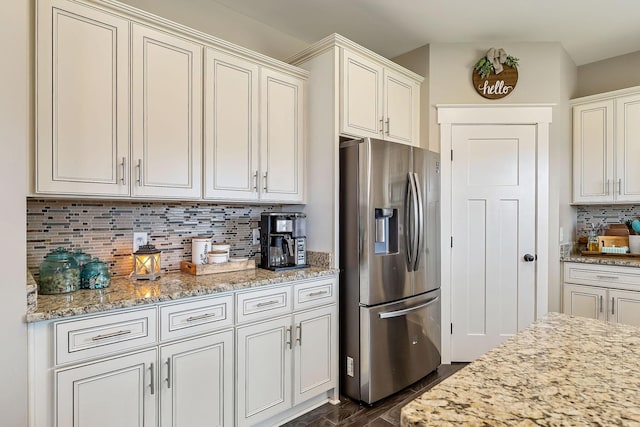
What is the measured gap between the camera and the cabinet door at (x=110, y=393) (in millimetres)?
1479

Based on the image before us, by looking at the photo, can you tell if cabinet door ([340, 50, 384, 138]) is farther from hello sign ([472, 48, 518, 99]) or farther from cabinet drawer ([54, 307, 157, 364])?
cabinet drawer ([54, 307, 157, 364])

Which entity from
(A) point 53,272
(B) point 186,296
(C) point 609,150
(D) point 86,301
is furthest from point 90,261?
(C) point 609,150

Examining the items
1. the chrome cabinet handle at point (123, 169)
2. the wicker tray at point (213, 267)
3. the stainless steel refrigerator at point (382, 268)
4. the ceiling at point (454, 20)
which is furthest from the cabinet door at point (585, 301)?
the chrome cabinet handle at point (123, 169)

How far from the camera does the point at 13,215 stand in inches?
55.4

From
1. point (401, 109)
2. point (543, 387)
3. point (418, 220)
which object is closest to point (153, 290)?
point (543, 387)

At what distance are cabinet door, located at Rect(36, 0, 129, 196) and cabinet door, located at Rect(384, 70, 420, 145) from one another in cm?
187

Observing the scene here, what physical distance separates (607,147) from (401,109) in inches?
78.7

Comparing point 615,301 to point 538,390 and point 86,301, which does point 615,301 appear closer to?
point 538,390

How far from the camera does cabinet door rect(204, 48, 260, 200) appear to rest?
2230 mm

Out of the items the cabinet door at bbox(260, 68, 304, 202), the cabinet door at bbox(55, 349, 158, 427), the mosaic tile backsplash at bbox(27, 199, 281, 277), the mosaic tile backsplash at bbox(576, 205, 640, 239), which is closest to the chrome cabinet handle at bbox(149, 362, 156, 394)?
the cabinet door at bbox(55, 349, 158, 427)

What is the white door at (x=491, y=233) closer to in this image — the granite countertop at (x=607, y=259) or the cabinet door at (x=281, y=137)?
the granite countertop at (x=607, y=259)

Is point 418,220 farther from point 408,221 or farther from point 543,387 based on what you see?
point 543,387

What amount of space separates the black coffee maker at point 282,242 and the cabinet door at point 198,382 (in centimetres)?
64


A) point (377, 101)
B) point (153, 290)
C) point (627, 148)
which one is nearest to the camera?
point (153, 290)
